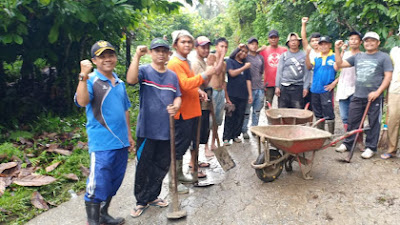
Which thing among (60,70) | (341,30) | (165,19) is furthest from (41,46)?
(165,19)

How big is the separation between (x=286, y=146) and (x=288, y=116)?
1.31m

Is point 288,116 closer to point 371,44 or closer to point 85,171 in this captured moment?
point 371,44

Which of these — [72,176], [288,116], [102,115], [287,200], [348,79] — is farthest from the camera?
[348,79]

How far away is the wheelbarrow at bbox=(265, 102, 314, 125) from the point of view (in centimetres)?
494

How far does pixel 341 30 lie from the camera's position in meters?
8.72

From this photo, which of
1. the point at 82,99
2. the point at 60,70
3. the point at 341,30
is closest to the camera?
the point at 82,99

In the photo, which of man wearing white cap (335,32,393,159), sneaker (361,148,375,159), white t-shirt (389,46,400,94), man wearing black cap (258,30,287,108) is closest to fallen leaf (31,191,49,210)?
man wearing black cap (258,30,287,108)

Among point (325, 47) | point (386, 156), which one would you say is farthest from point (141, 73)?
point (386, 156)

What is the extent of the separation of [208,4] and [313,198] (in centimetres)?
3905

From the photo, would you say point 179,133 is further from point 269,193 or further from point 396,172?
point 396,172

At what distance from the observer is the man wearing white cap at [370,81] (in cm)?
464

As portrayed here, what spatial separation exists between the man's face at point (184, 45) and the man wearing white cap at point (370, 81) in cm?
236

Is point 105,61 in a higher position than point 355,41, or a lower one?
lower

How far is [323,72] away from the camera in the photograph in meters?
5.57
